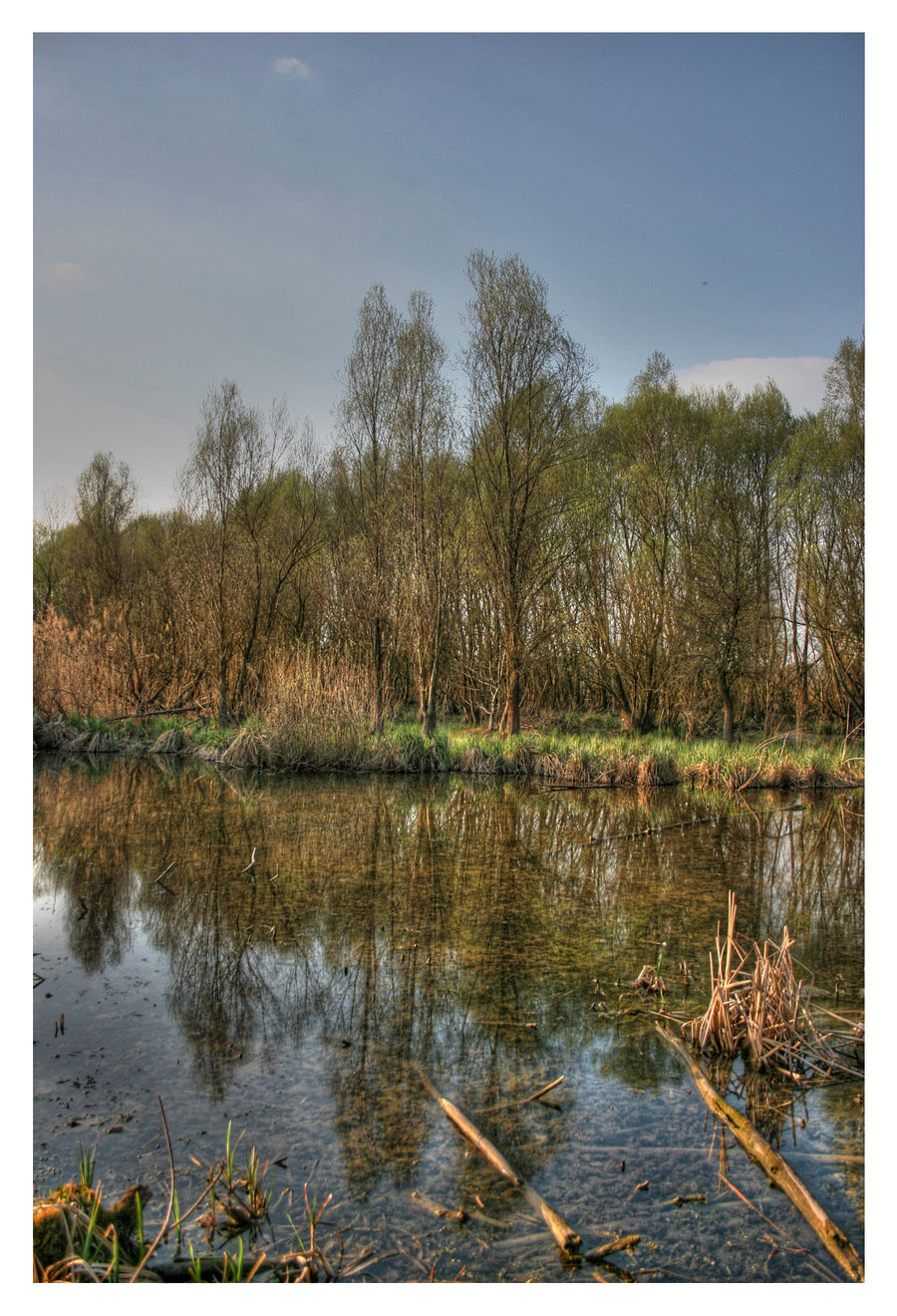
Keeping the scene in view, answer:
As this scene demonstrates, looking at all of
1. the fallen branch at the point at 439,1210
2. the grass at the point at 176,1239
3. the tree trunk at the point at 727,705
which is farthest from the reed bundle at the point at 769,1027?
the tree trunk at the point at 727,705

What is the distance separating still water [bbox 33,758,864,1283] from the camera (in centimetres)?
215

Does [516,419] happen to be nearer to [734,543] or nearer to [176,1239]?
[734,543]

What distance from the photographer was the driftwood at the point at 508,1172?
201 cm

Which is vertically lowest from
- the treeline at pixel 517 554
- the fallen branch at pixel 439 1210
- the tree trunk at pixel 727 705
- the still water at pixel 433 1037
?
the still water at pixel 433 1037

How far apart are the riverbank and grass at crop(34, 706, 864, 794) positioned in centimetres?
2

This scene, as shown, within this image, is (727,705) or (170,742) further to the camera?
(727,705)

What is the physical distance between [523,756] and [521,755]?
0.04m

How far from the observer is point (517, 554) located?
15227 mm

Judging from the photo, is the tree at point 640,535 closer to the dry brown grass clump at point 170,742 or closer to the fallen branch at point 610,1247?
the dry brown grass clump at point 170,742

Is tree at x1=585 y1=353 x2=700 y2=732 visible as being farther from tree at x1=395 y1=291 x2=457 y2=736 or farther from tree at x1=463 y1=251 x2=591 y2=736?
tree at x1=395 y1=291 x2=457 y2=736

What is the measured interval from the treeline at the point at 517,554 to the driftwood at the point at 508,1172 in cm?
1043

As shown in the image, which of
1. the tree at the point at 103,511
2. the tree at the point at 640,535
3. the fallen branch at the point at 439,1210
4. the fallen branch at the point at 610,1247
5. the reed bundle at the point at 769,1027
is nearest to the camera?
the fallen branch at the point at 610,1247

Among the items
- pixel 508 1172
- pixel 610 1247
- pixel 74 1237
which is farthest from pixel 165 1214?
pixel 610 1247
